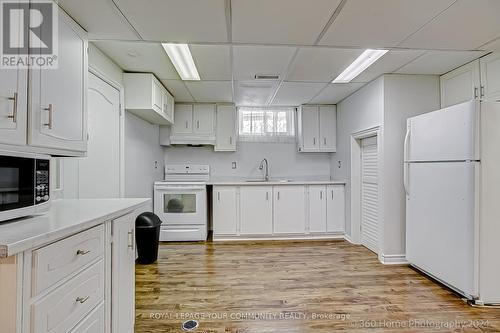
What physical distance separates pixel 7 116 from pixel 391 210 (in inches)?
142

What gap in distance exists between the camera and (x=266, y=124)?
4.93 m

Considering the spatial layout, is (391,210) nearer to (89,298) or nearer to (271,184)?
(271,184)

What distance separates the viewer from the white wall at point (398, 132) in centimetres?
313

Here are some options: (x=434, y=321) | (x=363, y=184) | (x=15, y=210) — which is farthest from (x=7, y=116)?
(x=363, y=184)

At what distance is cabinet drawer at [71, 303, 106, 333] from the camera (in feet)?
3.60

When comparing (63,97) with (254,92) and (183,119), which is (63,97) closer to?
(254,92)

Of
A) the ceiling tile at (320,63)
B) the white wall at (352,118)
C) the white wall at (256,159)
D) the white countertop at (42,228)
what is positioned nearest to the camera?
the white countertop at (42,228)

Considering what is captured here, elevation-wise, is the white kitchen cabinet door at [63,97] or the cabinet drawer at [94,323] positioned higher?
the white kitchen cabinet door at [63,97]

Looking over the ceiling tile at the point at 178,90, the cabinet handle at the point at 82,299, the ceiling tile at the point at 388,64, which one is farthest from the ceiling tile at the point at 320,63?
the cabinet handle at the point at 82,299

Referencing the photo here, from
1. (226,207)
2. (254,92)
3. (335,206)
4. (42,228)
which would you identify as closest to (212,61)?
(254,92)

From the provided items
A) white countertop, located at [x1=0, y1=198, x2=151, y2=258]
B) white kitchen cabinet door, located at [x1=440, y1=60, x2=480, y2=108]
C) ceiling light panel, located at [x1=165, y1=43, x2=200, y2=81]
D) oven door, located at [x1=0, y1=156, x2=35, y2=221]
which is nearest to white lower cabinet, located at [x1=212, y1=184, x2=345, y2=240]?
ceiling light panel, located at [x1=165, y1=43, x2=200, y2=81]

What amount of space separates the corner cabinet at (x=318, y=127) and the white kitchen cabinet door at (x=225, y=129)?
127 cm

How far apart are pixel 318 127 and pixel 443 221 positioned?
2607 millimetres

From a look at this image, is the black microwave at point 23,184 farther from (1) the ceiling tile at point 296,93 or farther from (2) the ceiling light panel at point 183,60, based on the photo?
(1) the ceiling tile at point 296,93
